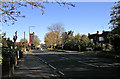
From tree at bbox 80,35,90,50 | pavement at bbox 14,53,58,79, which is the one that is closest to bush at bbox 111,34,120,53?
pavement at bbox 14,53,58,79

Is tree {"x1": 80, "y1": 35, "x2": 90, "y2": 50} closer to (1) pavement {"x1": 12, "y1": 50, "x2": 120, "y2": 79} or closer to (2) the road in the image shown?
(2) the road

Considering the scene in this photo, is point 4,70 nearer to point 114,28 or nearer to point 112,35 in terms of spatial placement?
point 114,28

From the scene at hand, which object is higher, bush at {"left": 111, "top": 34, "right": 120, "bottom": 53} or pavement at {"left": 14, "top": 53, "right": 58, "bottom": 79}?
bush at {"left": 111, "top": 34, "right": 120, "bottom": 53}

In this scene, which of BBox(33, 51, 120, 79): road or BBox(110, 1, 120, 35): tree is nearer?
BBox(33, 51, 120, 79): road

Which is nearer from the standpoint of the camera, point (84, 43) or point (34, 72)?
point (34, 72)

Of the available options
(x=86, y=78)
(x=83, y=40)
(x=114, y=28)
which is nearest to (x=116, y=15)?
(x=114, y=28)

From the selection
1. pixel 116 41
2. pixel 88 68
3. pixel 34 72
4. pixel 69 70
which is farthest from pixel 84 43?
pixel 34 72

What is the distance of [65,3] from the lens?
12.5 ft

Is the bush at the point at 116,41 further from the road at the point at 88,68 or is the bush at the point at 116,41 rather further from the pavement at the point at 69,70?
the pavement at the point at 69,70

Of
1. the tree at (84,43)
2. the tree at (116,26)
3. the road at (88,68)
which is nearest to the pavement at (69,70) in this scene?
the road at (88,68)

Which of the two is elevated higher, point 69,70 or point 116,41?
point 116,41

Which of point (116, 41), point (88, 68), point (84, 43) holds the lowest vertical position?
point (88, 68)

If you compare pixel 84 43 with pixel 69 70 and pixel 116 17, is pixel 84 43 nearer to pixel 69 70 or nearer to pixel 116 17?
pixel 116 17

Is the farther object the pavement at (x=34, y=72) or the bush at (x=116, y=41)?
the bush at (x=116, y=41)
